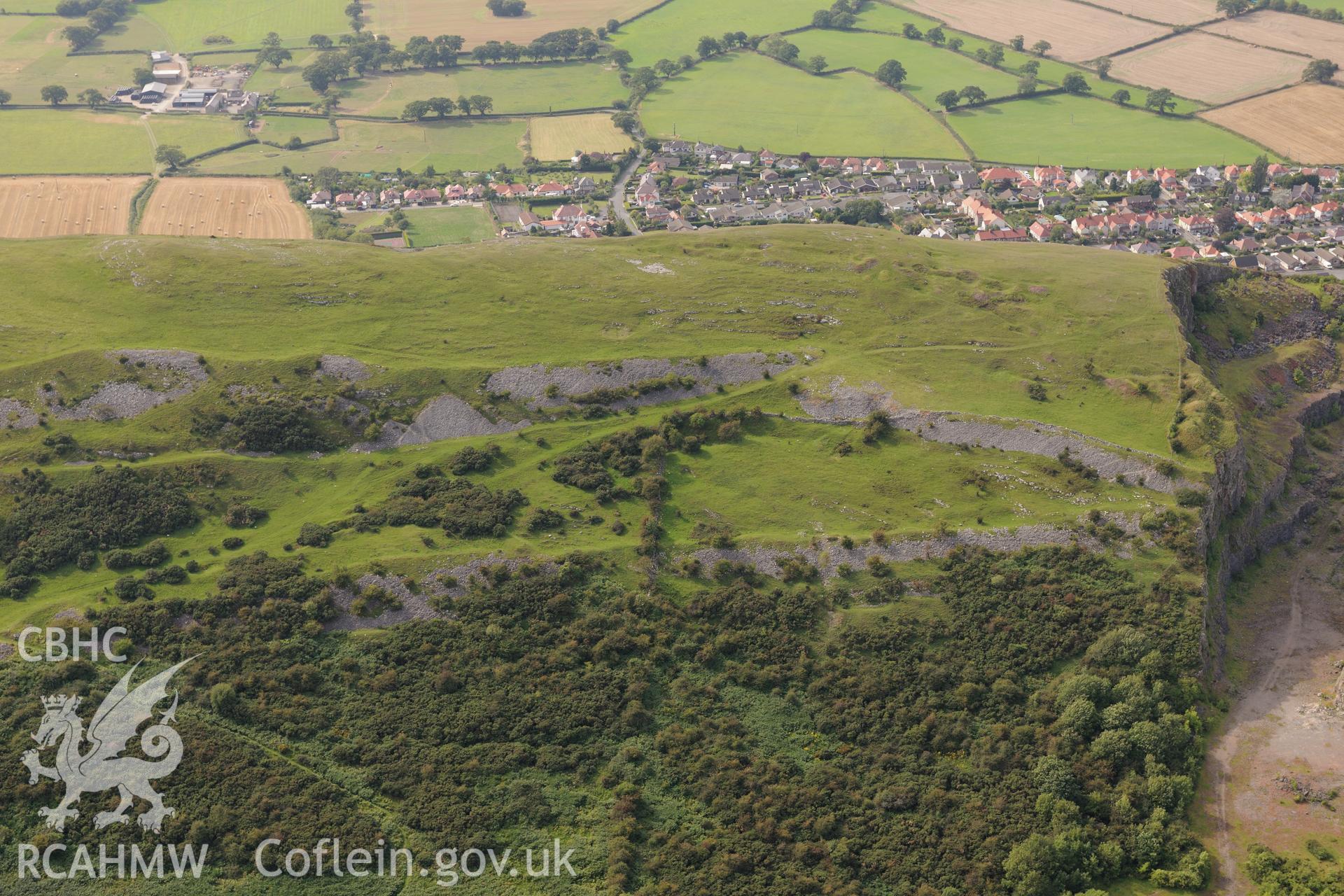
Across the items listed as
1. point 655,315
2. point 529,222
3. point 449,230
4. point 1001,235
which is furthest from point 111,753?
point 1001,235

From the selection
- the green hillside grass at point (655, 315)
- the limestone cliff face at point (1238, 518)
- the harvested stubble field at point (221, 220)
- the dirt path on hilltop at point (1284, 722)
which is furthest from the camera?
the harvested stubble field at point (221, 220)

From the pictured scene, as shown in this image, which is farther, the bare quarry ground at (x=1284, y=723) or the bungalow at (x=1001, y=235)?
the bungalow at (x=1001, y=235)

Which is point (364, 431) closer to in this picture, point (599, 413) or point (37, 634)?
point (599, 413)

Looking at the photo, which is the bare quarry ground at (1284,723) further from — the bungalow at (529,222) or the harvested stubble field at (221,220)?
the harvested stubble field at (221,220)

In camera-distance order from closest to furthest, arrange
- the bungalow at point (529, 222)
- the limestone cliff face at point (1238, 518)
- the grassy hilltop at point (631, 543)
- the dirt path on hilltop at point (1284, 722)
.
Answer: the dirt path on hilltop at point (1284, 722) → the grassy hilltop at point (631, 543) → the limestone cliff face at point (1238, 518) → the bungalow at point (529, 222)

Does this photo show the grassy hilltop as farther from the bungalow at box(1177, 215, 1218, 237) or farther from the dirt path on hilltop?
the bungalow at box(1177, 215, 1218, 237)

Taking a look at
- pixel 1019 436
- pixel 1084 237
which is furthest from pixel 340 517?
pixel 1084 237

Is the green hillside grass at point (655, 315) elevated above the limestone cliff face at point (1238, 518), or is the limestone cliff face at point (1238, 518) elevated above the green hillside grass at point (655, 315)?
the green hillside grass at point (655, 315)

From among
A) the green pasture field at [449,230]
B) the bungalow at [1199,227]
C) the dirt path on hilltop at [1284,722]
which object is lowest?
the green pasture field at [449,230]

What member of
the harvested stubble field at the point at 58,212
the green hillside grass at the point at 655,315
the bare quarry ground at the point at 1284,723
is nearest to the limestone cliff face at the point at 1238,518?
the bare quarry ground at the point at 1284,723
